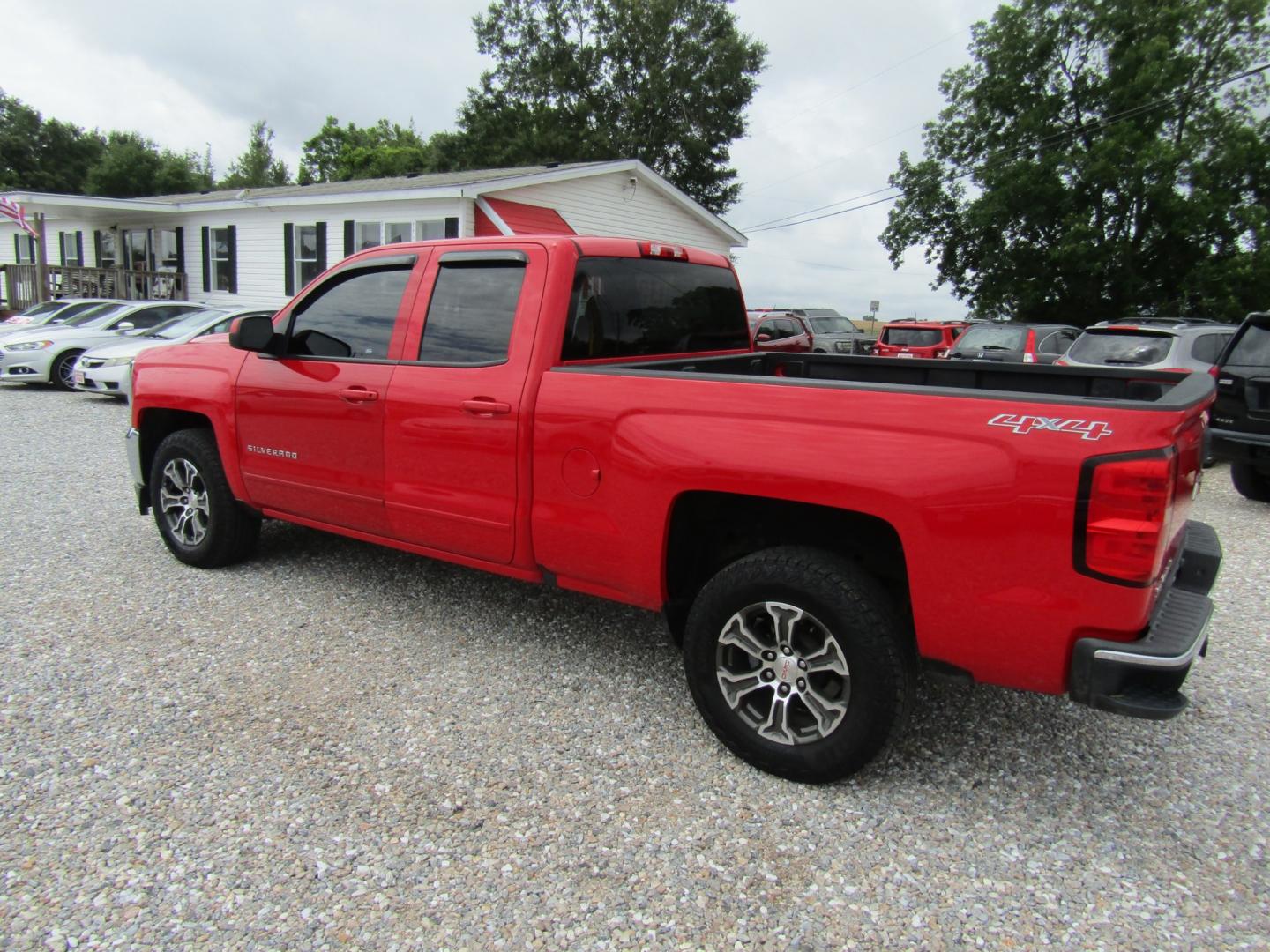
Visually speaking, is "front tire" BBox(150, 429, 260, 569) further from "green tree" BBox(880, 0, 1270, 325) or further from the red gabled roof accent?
"green tree" BBox(880, 0, 1270, 325)

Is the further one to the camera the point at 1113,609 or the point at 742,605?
the point at 742,605

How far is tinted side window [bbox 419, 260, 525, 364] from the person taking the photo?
3639 mm

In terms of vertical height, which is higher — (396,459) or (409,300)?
(409,300)

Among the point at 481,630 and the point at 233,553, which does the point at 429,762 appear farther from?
the point at 233,553

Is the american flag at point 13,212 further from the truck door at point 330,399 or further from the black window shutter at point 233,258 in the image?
the truck door at point 330,399

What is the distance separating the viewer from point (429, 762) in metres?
3.03

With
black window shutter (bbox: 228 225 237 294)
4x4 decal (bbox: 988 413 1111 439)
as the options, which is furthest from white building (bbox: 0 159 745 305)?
4x4 decal (bbox: 988 413 1111 439)

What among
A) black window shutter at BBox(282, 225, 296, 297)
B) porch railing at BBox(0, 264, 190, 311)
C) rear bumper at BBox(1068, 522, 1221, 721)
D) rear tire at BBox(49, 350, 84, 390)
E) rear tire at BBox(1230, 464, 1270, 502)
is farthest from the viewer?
porch railing at BBox(0, 264, 190, 311)

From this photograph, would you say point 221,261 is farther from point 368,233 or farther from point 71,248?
point 71,248

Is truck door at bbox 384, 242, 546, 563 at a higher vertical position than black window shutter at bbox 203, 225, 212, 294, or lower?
lower

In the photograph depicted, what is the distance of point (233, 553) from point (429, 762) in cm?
257

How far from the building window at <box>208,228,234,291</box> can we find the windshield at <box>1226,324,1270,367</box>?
20.8 metres

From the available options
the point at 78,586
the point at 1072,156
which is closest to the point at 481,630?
the point at 78,586

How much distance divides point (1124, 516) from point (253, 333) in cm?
381
